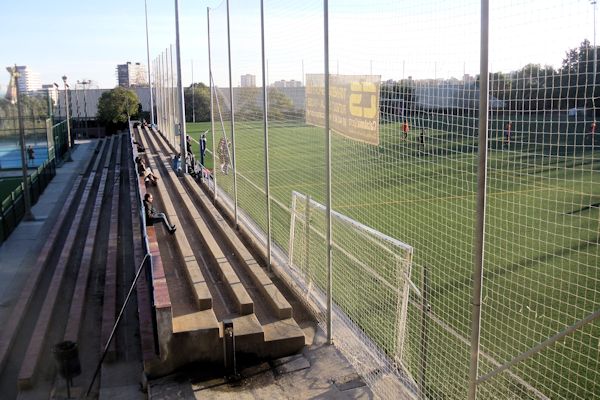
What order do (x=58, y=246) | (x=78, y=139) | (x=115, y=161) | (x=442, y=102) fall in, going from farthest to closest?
(x=78, y=139) < (x=115, y=161) < (x=58, y=246) < (x=442, y=102)

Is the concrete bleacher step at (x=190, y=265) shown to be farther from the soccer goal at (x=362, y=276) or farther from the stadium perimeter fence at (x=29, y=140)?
the stadium perimeter fence at (x=29, y=140)

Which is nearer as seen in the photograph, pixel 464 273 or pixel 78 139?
pixel 464 273

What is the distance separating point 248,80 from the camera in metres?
9.34

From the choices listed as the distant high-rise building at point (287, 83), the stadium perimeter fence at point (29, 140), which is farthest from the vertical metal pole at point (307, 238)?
the stadium perimeter fence at point (29, 140)

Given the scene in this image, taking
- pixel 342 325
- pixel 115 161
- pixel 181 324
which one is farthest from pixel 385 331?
pixel 115 161

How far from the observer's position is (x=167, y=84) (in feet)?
85.3

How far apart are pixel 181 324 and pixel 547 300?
5.14 m

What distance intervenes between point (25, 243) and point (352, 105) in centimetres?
1164

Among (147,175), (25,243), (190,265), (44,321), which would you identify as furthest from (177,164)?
(190,265)

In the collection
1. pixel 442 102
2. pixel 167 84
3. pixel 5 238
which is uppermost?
pixel 167 84

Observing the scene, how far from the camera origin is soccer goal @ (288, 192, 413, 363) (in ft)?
16.6

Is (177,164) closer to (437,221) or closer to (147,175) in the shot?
(147,175)

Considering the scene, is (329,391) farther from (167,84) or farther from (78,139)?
(78,139)

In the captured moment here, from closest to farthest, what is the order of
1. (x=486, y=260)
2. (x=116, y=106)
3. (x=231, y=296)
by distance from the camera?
1. (x=231, y=296)
2. (x=486, y=260)
3. (x=116, y=106)
